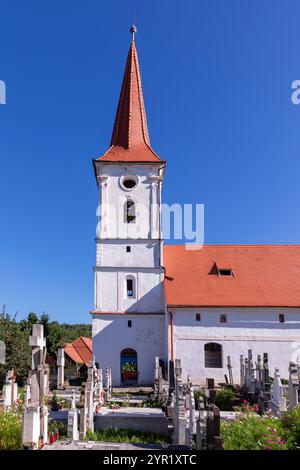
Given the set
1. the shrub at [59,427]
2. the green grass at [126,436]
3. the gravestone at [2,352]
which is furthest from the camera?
the gravestone at [2,352]

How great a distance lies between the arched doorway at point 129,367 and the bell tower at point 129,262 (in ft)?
0.19

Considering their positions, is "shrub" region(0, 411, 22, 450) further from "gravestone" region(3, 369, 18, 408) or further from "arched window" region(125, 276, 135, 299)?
"arched window" region(125, 276, 135, 299)

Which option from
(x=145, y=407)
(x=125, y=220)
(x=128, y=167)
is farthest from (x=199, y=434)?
(x=128, y=167)

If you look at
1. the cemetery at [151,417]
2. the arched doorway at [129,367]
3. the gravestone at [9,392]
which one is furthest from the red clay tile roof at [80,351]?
the gravestone at [9,392]

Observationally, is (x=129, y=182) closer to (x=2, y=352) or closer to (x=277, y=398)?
(x=2, y=352)

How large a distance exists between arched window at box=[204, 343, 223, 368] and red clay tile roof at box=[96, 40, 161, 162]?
39.5 feet

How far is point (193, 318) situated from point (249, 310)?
10.9 ft

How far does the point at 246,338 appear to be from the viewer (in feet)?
76.6

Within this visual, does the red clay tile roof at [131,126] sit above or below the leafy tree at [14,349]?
above

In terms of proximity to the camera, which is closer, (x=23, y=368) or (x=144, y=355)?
(x=144, y=355)

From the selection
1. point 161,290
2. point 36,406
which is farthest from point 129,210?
point 36,406

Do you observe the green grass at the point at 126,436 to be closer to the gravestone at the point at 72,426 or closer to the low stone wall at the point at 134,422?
the low stone wall at the point at 134,422

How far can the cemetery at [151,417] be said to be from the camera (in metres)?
8.31
